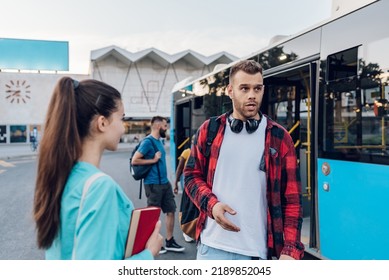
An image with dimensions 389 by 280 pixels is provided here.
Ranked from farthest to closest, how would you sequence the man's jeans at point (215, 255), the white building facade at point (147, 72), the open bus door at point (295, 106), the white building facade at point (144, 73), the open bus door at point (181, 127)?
the white building facade at point (147, 72), the white building facade at point (144, 73), the open bus door at point (181, 127), the open bus door at point (295, 106), the man's jeans at point (215, 255)

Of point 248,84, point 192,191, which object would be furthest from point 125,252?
point 248,84

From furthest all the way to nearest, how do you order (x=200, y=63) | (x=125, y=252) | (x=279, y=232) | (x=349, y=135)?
(x=200, y=63)
(x=349, y=135)
(x=279, y=232)
(x=125, y=252)

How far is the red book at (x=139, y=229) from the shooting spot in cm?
115

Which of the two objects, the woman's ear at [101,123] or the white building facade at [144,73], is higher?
the white building facade at [144,73]

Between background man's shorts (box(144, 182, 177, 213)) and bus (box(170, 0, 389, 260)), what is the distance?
1.49 metres

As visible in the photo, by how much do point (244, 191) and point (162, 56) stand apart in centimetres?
3132

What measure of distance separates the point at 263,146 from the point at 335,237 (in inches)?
63.0

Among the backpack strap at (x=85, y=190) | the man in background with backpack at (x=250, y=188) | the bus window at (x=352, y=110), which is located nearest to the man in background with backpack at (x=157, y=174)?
the bus window at (x=352, y=110)

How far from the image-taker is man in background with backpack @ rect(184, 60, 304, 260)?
178cm

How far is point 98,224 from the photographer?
1020 millimetres

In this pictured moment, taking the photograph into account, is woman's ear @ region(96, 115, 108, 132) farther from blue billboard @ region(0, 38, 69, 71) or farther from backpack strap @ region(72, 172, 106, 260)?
blue billboard @ region(0, 38, 69, 71)

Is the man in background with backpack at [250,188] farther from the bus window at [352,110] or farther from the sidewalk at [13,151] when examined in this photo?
the sidewalk at [13,151]

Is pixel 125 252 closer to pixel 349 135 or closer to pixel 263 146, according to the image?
pixel 263 146

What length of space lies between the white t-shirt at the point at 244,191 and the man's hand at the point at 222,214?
0.09m
